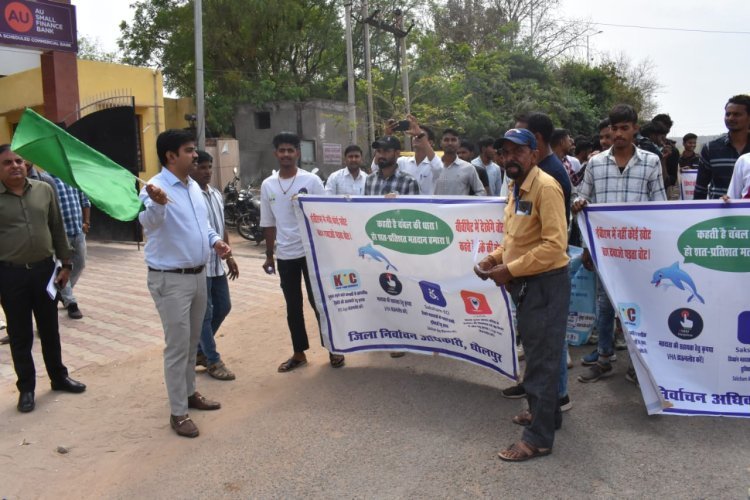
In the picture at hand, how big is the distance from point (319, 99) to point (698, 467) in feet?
69.0

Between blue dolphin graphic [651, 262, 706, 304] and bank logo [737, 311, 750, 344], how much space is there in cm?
21

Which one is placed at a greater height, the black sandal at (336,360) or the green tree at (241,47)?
the green tree at (241,47)

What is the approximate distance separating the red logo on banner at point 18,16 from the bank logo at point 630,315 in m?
11.9

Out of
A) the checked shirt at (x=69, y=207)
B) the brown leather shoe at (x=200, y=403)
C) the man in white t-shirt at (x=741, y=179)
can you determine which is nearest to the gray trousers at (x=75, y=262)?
the checked shirt at (x=69, y=207)

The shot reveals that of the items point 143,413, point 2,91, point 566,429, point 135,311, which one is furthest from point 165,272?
point 2,91

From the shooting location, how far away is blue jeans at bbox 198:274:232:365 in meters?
4.91

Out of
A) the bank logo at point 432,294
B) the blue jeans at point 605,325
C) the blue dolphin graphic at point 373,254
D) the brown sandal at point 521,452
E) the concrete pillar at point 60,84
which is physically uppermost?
the concrete pillar at point 60,84

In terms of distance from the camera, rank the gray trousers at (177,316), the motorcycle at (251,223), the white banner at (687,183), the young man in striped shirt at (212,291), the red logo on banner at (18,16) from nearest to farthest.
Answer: the gray trousers at (177,316), the young man in striped shirt at (212,291), the white banner at (687,183), the red logo on banner at (18,16), the motorcycle at (251,223)

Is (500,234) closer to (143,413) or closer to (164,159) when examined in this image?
(164,159)

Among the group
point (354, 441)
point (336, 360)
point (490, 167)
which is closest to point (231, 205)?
point (490, 167)

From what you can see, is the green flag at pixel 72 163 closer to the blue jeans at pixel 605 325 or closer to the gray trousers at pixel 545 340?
the gray trousers at pixel 545 340

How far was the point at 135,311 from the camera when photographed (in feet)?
23.2

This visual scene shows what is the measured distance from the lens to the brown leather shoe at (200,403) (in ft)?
14.2

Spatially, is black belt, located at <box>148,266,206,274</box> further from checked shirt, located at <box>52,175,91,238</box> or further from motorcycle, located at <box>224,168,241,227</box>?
motorcycle, located at <box>224,168,241,227</box>
